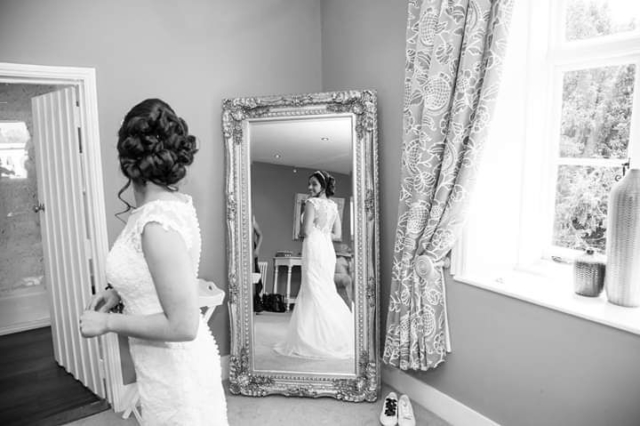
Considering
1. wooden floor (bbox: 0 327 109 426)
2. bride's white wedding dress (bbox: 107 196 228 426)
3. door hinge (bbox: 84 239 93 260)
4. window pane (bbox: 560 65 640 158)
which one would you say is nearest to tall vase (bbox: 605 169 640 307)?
window pane (bbox: 560 65 640 158)

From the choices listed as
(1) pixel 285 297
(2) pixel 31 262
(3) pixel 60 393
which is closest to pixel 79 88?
(1) pixel 285 297

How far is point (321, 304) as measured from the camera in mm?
2656

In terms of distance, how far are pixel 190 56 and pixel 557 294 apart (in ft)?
7.70

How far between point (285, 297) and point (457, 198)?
1172mm

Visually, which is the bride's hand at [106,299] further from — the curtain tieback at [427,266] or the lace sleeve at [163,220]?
the curtain tieback at [427,266]

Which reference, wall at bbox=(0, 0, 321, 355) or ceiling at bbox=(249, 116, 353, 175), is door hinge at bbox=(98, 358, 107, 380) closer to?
wall at bbox=(0, 0, 321, 355)

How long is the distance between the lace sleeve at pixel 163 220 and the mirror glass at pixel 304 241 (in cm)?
142

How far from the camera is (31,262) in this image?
4281 mm

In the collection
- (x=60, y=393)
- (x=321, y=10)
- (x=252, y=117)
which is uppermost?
(x=321, y=10)

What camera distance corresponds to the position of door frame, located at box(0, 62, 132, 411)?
225cm

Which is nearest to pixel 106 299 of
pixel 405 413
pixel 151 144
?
pixel 151 144

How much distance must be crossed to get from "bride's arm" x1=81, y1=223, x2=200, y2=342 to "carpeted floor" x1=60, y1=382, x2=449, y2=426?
1523mm

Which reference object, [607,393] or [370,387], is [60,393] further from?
[607,393]

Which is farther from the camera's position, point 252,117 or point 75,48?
point 252,117
